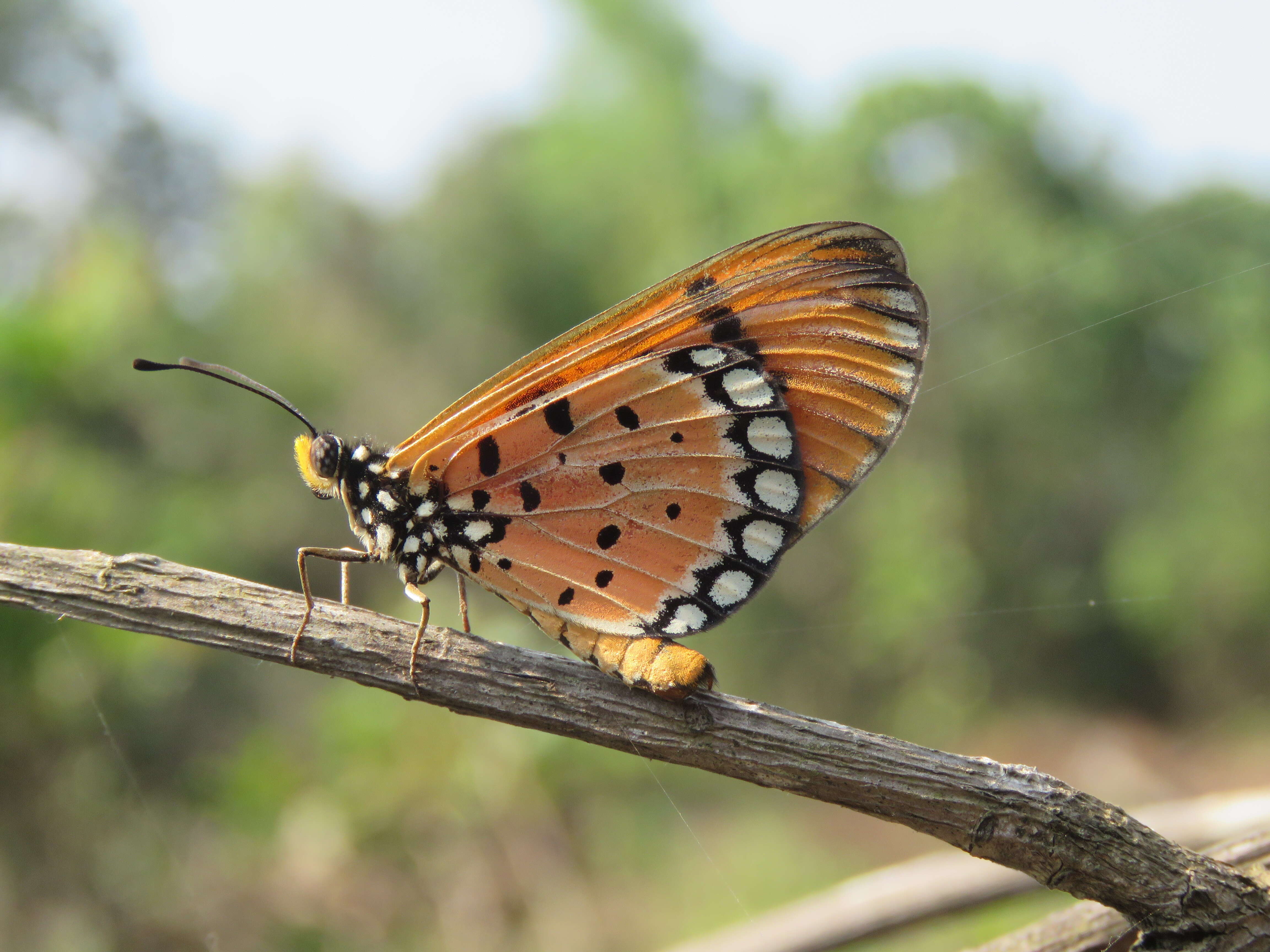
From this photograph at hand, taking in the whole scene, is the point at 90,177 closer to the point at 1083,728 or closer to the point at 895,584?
the point at 895,584

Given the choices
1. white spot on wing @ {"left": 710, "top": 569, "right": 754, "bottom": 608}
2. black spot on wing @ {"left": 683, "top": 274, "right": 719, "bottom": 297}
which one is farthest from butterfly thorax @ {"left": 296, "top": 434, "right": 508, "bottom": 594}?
black spot on wing @ {"left": 683, "top": 274, "right": 719, "bottom": 297}

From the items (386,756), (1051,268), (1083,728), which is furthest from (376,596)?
(1083,728)

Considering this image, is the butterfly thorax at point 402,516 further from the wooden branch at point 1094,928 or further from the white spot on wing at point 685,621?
the wooden branch at point 1094,928

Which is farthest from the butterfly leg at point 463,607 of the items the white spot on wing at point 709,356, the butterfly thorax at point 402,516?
the white spot on wing at point 709,356

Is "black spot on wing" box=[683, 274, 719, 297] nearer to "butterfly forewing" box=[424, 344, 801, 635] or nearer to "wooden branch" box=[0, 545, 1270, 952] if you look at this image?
"butterfly forewing" box=[424, 344, 801, 635]

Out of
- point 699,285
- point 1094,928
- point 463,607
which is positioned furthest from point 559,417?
point 1094,928
